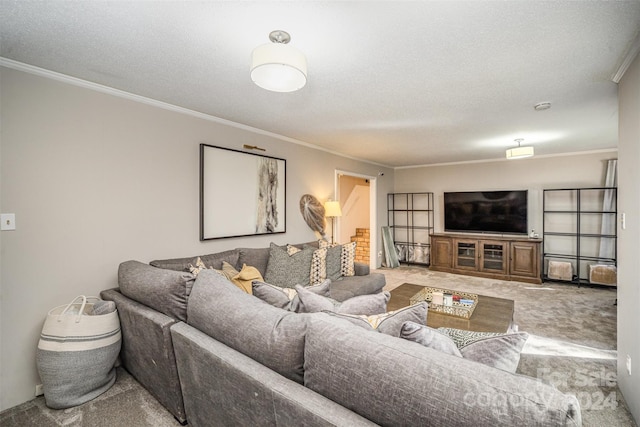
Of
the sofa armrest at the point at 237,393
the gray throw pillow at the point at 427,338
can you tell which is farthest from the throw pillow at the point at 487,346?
the sofa armrest at the point at 237,393

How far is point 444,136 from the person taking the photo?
4184mm

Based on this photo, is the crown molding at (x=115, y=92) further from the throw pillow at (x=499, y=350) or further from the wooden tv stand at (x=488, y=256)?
the wooden tv stand at (x=488, y=256)

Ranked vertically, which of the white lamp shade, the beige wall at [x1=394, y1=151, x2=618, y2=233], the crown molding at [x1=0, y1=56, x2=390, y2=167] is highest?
the crown molding at [x1=0, y1=56, x2=390, y2=167]

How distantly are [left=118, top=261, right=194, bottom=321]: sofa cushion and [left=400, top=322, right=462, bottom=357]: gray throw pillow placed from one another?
1266mm

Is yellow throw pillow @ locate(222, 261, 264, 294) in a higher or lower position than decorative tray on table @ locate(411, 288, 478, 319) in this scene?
higher

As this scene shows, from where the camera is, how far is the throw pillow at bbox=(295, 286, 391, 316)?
1420mm

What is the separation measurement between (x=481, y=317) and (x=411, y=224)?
14.8ft

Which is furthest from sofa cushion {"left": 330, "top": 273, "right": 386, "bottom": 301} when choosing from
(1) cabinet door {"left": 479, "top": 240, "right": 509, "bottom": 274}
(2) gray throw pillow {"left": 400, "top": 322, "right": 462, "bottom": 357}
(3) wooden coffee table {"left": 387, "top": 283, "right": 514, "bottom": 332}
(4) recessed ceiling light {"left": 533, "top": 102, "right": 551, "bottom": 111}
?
(1) cabinet door {"left": 479, "top": 240, "right": 509, "bottom": 274}

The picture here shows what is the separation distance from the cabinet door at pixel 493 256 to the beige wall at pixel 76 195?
509 cm

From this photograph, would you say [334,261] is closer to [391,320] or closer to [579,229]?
[391,320]

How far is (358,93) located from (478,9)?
120cm

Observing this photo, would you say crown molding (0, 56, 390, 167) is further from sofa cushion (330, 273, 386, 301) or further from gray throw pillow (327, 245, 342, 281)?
sofa cushion (330, 273, 386, 301)

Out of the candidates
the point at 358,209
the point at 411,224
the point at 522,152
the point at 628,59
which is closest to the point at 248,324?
the point at 628,59

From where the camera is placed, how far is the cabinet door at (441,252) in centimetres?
607
